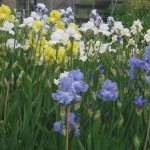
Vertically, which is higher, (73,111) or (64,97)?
(64,97)

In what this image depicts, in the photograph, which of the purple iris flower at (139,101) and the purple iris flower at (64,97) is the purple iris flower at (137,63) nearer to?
the purple iris flower at (139,101)

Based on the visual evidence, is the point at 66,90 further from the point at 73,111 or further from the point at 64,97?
the point at 73,111

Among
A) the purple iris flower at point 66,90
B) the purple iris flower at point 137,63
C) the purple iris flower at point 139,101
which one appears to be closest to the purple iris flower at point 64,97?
the purple iris flower at point 66,90

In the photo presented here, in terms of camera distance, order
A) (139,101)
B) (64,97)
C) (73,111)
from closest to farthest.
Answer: (64,97) < (139,101) < (73,111)

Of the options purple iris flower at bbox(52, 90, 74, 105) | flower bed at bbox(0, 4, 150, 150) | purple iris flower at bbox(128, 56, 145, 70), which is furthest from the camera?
purple iris flower at bbox(128, 56, 145, 70)

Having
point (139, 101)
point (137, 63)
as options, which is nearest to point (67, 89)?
point (139, 101)

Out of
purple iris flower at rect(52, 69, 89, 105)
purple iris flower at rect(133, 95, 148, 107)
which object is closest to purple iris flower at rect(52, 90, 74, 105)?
purple iris flower at rect(52, 69, 89, 105)

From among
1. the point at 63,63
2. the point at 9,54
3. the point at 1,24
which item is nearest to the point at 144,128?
the point at 63,63

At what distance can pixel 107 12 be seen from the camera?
55.9 ft

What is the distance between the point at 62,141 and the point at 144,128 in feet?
1.35

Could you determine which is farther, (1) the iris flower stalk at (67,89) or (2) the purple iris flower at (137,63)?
(2) the purple iris flower at (137,63)

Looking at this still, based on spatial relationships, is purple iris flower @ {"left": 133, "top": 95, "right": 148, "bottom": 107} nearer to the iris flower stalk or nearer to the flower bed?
the flower bed

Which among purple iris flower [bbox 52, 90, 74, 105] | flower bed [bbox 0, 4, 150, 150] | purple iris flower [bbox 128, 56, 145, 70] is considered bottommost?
flower bed [bbox 0, 4, 150, 150]

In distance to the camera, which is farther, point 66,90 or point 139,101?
point 139,101
